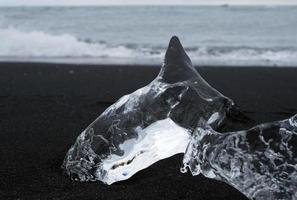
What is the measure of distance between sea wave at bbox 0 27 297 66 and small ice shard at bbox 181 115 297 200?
817 cm

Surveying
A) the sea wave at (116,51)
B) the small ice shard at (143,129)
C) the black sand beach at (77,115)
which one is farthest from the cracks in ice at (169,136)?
the sea wave at (116,51)

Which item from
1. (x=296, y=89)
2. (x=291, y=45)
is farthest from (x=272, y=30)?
(x=296, y=89)

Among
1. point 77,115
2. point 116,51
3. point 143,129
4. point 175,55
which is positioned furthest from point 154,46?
point 143,129

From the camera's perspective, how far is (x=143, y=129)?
255 cm

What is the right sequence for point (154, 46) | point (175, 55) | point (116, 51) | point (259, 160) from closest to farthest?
point (259, 160) < point (175, 55) < point (116, 51) < point (154, 46)

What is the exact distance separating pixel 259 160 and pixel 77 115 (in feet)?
7.56

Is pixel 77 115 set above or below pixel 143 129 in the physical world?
below

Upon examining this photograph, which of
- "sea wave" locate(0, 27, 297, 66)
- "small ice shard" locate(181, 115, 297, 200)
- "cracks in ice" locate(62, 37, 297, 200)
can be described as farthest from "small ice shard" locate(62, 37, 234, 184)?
"sea wave" locate(0, 27, 297, 66)

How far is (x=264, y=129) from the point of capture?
79.4 inches

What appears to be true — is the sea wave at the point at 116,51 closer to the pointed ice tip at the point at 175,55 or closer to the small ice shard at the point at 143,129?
the pointed ice tip at the point at 175,55

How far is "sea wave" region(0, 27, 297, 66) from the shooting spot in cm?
1088

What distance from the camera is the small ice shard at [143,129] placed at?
8.22 feet

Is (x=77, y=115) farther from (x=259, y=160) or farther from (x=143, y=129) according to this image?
(x=259, y=160)

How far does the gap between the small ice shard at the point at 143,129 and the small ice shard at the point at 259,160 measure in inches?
15.7
